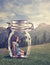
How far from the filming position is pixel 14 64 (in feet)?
18.6

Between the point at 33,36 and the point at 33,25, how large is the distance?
192mm

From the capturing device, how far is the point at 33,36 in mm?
5688

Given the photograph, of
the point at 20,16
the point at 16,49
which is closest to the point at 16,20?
the point at 20,16

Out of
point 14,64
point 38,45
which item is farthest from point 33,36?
point 14,64

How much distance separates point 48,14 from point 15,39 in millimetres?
719

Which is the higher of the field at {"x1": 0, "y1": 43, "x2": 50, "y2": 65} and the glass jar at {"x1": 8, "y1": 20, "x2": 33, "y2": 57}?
the glass jar at {"x1": 8, "y1": 20, "x2": 33, "y2": 57}

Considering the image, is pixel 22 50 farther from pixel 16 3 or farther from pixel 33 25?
pixel 16 3

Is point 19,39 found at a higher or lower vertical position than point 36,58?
higher

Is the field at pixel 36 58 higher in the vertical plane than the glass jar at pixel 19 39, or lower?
lower

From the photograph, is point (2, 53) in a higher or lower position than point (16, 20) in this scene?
lower

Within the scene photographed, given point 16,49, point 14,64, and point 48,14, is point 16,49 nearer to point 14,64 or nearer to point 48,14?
point 14,64

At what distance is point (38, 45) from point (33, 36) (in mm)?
183

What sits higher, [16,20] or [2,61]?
[16,20]

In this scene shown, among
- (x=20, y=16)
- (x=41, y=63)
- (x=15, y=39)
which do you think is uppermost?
(x=20, y=16)
